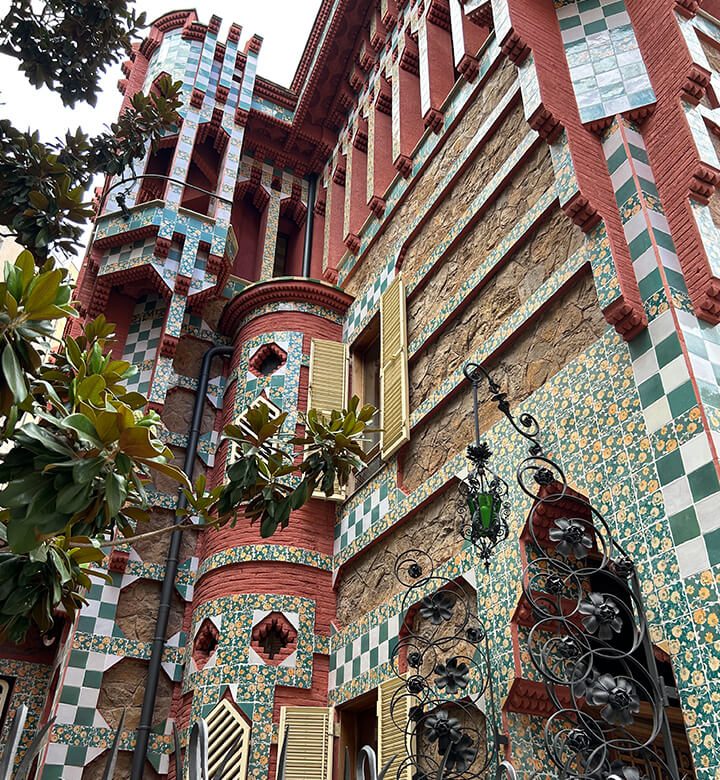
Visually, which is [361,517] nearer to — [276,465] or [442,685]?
[442,685]

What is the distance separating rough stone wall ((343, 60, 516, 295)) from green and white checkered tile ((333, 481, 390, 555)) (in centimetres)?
301

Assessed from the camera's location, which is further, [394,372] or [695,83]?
[394,372]

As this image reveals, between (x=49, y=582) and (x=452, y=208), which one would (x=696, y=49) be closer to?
(x=452, y=208)

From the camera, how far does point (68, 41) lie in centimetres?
551

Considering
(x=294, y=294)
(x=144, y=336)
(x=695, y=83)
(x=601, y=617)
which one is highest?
(x=294, y=294)

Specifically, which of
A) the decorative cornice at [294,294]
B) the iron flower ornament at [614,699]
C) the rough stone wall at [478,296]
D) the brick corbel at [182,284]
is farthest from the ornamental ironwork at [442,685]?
the brick corbel at [182,284]

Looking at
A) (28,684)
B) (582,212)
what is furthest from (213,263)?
(582,212)

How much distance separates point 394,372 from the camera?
26.0 ft

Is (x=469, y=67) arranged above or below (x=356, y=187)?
below

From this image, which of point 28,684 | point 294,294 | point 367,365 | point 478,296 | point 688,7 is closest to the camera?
point 688,7

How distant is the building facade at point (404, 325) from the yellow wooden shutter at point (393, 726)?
0.14ft

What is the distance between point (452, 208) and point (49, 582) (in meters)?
5.52

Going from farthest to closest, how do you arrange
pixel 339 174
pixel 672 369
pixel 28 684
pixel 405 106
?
pixel 339 174 < pixel 405 106 < pixel 28 684 < pixel 672 369

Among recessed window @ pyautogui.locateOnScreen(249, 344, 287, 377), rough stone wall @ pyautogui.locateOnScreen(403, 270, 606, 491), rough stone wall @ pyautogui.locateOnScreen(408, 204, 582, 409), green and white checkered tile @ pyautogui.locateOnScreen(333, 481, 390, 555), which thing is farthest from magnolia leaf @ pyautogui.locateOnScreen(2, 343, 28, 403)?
recessed window @ pyautogui.locateOnScreen(249, 344, 287, 377)
